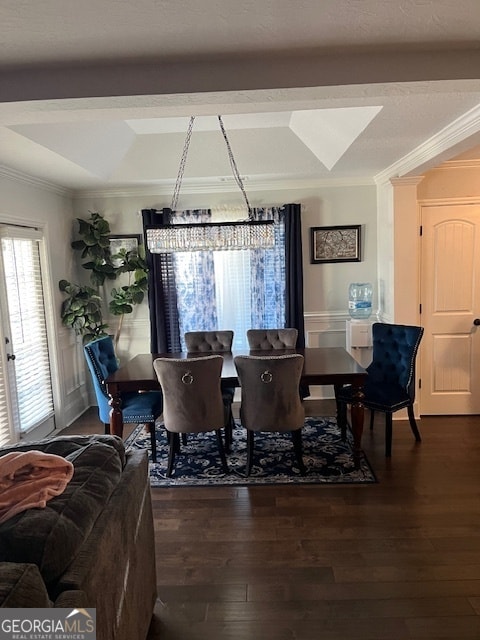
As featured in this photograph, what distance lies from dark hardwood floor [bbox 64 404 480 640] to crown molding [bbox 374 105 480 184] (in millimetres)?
2408

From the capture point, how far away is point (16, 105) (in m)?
1.97

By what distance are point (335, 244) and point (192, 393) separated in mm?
2677

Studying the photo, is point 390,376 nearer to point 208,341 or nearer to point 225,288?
point 208,341

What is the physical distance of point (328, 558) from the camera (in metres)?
2.42

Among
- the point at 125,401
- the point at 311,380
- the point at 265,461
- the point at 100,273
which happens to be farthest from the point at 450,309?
the point at 100,273

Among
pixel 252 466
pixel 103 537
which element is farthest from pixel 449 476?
pixel 103 537

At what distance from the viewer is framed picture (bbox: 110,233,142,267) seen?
197 inches

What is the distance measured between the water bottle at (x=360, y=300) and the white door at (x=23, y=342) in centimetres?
330

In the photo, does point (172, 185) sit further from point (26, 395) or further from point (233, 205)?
point (26, 395)

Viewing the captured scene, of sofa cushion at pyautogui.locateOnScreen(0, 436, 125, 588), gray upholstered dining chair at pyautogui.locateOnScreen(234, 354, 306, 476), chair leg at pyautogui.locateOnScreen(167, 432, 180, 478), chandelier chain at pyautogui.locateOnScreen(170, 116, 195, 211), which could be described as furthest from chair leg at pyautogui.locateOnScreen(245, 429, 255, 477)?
chandelier chain at pyautogui.locateOnScreen(170, 116, 195, 211)

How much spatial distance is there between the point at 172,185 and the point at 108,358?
2096mm

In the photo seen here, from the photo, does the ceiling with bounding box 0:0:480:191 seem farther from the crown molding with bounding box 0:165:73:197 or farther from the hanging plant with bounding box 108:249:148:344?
the hanging plant with bounding box 108:249:148:344

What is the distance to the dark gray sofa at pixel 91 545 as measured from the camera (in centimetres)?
117

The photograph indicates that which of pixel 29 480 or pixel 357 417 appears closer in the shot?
pixel 29 480
